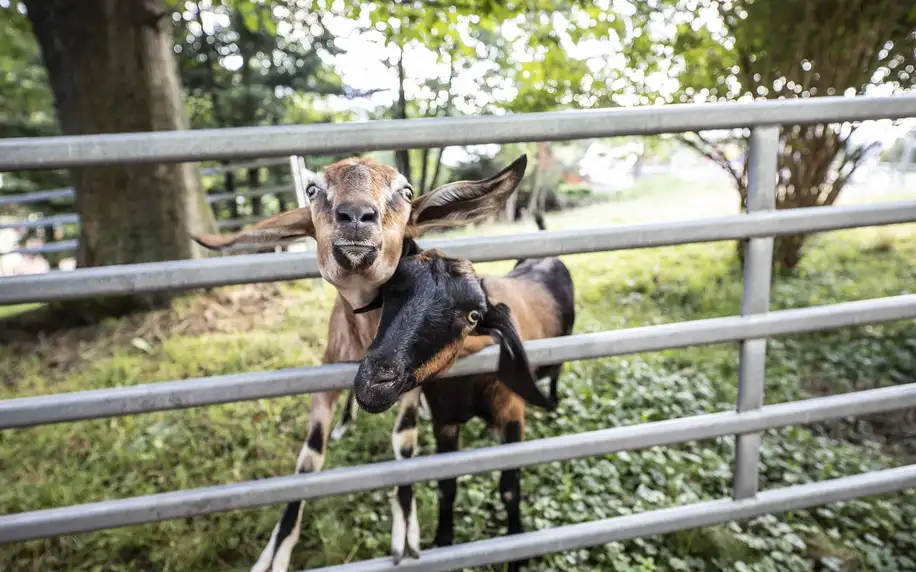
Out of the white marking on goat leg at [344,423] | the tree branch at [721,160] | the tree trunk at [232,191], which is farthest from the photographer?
the tree trunk at [232,191]

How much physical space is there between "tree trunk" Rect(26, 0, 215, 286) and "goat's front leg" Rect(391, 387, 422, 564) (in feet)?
9.87

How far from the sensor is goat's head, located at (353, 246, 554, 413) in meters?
1.16

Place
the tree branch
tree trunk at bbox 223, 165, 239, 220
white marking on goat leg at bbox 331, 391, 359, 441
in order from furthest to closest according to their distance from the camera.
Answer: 1. tree trunk at bbox 223, 165, 239, 220
2. the tree branch
3. white marking on goat leg at bbox 331, 391, 359, 441

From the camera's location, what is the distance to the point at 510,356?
57.5 inches

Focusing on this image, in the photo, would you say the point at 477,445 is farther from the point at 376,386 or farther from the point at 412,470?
the point at 376,386

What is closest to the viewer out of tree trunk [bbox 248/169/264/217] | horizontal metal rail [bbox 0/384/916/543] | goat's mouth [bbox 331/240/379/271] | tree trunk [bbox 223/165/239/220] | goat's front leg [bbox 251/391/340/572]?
goat's mouth [bbox 331/240/379/271]

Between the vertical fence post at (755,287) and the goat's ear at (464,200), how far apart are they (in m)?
0.92

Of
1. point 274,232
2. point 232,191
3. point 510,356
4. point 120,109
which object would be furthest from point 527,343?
point 232,191

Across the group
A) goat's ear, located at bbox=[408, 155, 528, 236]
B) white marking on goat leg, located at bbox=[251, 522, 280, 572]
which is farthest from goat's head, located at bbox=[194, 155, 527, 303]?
white marking on goat leg, located at bbox=[251, 522, 280, 572]

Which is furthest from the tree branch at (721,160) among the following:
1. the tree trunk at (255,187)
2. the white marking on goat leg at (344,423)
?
the tree trunk at (255,187)

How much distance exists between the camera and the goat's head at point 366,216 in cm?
114

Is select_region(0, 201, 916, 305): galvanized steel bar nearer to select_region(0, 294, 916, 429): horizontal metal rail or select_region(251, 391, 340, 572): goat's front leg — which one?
select_region(0, 294, 916, 429): horizontal metal rail

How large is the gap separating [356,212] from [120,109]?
157 inches

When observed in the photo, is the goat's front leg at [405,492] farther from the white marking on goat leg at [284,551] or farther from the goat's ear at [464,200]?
the goat's ear at [464,200]
